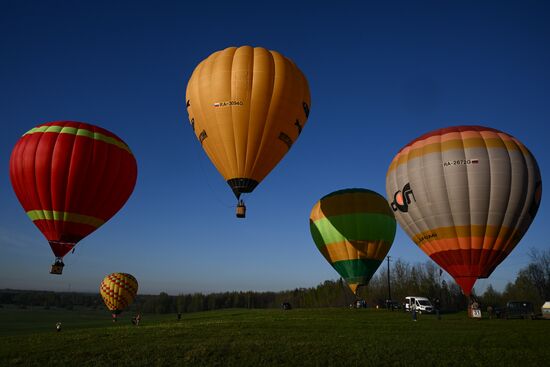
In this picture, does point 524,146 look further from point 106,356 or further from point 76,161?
point 76,161

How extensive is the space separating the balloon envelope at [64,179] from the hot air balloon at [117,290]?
19.7 m

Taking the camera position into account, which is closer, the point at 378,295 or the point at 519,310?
the point at 519,310

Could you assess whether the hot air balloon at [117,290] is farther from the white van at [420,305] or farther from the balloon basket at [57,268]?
the white van at [420,305]

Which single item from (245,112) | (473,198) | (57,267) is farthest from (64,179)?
(473,198)

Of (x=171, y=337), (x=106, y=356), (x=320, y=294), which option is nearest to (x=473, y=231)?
(x=171, y=337)

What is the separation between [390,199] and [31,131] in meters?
23.6

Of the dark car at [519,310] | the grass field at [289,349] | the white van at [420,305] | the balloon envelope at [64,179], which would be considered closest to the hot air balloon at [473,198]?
the grass field at [289,349]

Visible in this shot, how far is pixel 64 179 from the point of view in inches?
926

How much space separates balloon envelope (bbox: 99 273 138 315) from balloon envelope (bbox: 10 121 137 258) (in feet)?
64.7

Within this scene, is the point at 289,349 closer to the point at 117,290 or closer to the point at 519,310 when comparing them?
the point at 519,310

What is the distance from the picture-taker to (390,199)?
87.7ft

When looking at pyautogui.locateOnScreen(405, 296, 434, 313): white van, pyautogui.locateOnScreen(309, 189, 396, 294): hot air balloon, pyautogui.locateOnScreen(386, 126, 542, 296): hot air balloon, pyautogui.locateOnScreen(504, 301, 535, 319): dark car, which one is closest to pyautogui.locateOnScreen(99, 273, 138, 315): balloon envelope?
pyautogui.locateOnScreen(309, 189, 396, 294): hot air balloon

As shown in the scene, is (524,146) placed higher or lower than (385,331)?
higher

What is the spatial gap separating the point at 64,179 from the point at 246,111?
11462 mm
